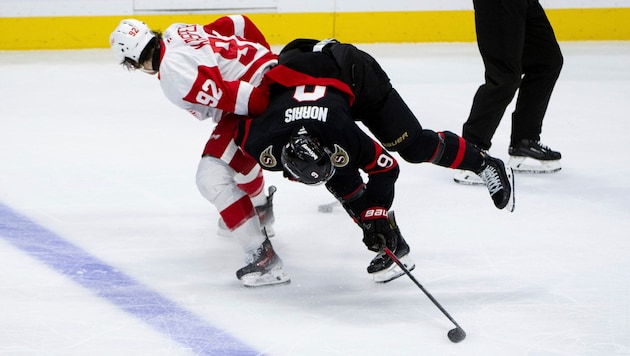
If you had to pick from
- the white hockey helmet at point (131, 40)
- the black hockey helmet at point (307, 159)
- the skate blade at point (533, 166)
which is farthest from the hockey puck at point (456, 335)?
the skate blade at point (533, 166)

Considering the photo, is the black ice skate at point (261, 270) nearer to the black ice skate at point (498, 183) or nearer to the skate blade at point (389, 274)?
the skate blade at point (389, 274)

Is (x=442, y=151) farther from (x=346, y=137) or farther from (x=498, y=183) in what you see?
(x=346, y=137)

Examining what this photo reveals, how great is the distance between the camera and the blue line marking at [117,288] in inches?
93.0

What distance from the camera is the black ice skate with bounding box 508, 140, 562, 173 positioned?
3992mm

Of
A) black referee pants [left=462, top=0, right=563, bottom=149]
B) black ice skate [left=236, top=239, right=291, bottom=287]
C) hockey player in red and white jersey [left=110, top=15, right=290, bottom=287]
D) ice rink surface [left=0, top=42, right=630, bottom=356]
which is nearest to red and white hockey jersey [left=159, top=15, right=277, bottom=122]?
hockey player in red and white jersey [left=110, top=15, right=290, bottom=287]

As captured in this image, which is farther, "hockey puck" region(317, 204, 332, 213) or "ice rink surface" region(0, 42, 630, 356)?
"hockey puck" region(317, 204, 332, 213)

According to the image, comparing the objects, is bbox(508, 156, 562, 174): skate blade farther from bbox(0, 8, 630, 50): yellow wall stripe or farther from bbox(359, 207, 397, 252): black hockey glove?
bbox(0, 8, 630, 50): yellow wall stripe

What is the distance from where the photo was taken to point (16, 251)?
302cm

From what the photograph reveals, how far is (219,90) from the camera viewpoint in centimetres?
259

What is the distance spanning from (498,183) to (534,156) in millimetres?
1032

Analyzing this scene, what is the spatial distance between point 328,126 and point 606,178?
5.67 ft

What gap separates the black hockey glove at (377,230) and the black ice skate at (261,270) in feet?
0.90

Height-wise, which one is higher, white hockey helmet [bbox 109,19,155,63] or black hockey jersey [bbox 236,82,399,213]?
white hockey helmet [bbox 109,19,155,63]

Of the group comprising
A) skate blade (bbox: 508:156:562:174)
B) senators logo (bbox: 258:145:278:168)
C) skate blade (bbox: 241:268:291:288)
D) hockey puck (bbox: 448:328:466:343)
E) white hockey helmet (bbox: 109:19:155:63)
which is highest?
white hockey helmet (bbox: 109:19:155:63)
